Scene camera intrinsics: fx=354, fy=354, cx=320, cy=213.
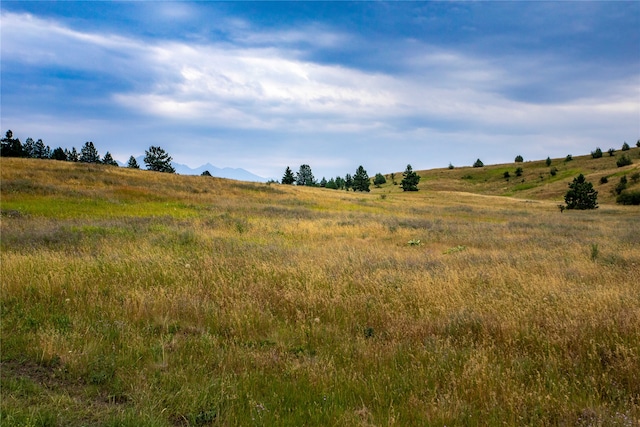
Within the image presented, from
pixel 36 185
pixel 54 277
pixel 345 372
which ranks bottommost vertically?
pixel 345 372

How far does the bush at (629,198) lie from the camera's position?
168 ft

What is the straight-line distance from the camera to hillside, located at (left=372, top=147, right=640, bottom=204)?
230 feet

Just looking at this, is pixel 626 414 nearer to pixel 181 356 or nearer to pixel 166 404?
pixel 166 404

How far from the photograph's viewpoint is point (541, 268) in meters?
9.52

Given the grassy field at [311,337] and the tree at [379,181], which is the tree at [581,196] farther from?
the tree at [379,181]

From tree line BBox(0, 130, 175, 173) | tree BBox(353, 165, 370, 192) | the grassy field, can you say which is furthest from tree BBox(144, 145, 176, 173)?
the grassy field

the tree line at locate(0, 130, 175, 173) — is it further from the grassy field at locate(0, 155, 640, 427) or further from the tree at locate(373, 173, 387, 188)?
the grassy field at locate(0, 155, 640, 427)

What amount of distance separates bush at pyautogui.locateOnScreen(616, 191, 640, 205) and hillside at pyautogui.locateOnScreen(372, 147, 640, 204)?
4.21 m

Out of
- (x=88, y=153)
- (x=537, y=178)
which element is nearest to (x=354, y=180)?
(x=537, y=178)

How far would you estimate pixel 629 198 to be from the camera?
51.9 meters

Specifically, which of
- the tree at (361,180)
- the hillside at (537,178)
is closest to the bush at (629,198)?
the hillside at (537,178)

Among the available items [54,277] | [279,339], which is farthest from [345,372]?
[54,277]

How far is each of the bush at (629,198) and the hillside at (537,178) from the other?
421cm

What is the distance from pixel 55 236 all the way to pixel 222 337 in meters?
9.94
